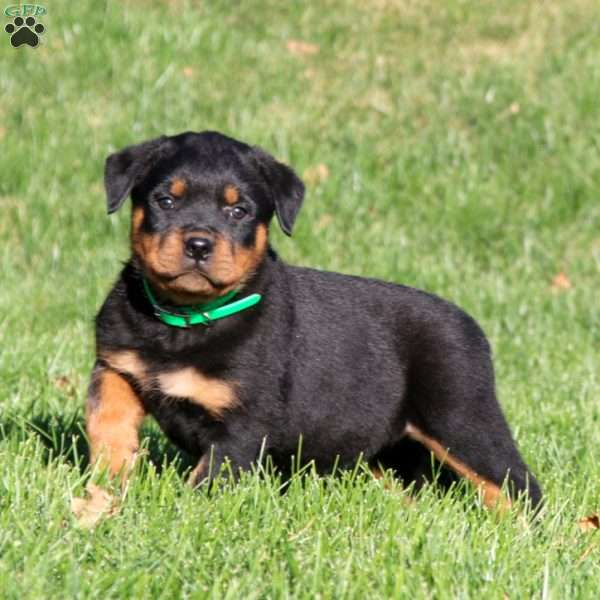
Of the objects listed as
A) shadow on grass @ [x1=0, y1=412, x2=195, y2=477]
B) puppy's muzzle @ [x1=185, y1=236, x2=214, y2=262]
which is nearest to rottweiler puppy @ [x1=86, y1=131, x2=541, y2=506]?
puppy's muzzle @ [x1=185, y1=236, x2=214, y2=262]

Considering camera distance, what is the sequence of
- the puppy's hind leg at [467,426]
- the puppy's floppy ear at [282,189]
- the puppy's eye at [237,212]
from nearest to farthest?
the puppy's eye at [237,212]
the puppy's floppy ear at [282,189]
the puppy's hind leg at [467,426]

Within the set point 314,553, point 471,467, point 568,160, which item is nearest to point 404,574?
point 314,553

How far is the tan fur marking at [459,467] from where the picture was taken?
14.2 feet

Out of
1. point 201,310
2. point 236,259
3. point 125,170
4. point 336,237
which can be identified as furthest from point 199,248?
point 336,237

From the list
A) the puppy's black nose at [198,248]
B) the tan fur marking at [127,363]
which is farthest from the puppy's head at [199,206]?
the tan fur marking at [127,363]

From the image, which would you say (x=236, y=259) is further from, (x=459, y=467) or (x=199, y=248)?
(x=459, y=467)

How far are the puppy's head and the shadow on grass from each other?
66 cm

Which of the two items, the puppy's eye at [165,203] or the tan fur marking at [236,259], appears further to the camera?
the puppy's eye at [165,203]

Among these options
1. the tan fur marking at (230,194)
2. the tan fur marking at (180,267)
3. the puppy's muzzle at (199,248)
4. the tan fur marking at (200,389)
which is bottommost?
the tan fur marking at (200,389)

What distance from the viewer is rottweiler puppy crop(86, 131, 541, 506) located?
386cm

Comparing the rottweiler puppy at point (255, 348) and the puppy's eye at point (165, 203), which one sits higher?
the puppy's eye at point (165, 203)

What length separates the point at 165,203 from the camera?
3.96 meters

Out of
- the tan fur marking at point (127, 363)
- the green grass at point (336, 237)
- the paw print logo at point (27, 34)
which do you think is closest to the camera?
the green grass at point (336, 237)

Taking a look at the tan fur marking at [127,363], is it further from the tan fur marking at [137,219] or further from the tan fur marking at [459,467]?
the tan fur marking at [459,467]
